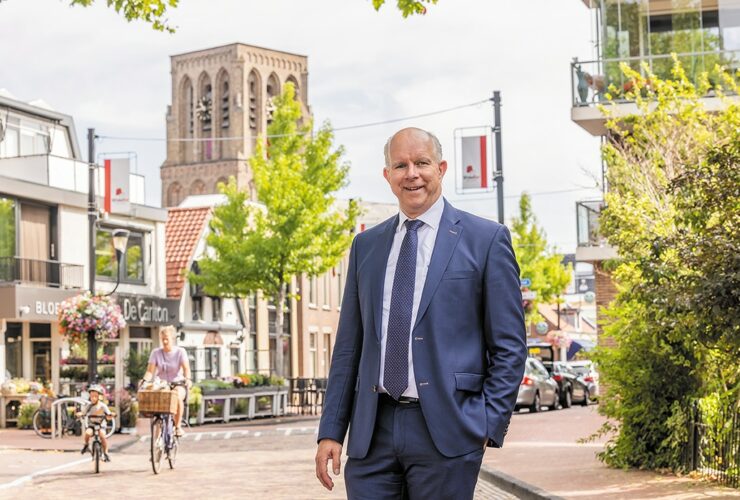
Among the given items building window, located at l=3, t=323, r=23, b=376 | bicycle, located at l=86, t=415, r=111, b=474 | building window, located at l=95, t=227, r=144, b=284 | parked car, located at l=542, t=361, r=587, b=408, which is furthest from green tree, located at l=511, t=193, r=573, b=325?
bicycle, located at l=86, t=415, r=111, b=474

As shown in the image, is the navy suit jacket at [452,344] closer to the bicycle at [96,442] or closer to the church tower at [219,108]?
the bicycle at [96,442]

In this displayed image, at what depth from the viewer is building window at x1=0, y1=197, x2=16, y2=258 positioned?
36.1 m

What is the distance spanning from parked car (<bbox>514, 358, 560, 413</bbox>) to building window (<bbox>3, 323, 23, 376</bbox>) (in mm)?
12814

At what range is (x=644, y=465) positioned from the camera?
14797 millimetres

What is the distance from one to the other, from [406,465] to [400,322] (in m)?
0.48

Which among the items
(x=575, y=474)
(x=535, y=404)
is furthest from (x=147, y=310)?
(x=575, y=474)

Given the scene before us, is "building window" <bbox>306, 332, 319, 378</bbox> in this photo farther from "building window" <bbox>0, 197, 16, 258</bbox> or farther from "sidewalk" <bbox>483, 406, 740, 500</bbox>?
"sidewalk" <bbox>483, 406, 740, 500</bbox>

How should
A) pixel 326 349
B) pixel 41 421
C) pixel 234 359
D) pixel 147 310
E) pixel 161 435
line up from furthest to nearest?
pixel 326 349
pixel 234 359
pixel 147 310
pixel 41 421
pixel 161 435

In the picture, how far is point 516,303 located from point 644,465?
10575mm

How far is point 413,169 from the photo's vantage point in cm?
478

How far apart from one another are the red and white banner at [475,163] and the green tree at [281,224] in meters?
7.17

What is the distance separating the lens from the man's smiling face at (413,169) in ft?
15.7

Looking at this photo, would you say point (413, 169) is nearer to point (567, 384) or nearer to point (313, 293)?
point (567, 384)

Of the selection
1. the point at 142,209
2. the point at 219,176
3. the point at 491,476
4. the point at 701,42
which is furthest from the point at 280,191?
the point at 219,176
